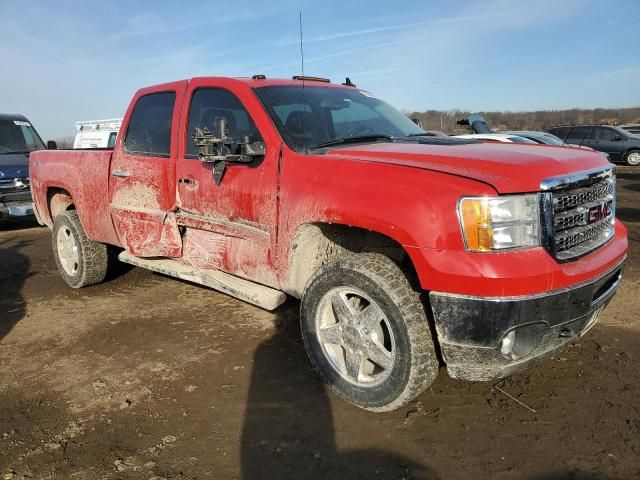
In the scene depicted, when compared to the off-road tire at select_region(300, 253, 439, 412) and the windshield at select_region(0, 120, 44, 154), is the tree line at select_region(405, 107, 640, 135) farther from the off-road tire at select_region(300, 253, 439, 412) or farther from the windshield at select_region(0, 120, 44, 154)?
the off-road tire at select_region(300, 253, 439, 412)

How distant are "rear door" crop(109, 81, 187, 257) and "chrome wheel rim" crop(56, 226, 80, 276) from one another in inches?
→ 43.9

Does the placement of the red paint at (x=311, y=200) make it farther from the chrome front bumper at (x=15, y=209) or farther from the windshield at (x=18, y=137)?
the windshield at (x=18, y=137)

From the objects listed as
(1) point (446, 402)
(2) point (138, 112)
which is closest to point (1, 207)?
(2) point (138, 112)

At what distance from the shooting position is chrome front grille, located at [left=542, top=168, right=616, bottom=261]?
2512mm

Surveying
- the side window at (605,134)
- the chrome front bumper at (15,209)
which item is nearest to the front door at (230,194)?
the chrome front bumper at (15,209)

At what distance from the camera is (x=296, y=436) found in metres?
2.74

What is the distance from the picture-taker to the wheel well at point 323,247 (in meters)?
3.16

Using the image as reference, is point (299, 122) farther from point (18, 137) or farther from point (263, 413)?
point (18, 137)

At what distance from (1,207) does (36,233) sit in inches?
33.4

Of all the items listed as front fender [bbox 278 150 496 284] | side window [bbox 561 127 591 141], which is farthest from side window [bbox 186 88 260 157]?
side window [bbox 561 127 591 141]

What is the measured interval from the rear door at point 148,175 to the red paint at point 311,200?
14mm

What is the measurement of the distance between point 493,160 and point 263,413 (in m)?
1.93

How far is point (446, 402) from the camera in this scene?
304 cm

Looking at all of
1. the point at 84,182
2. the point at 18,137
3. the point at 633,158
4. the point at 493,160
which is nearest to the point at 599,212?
the point at 493,160
